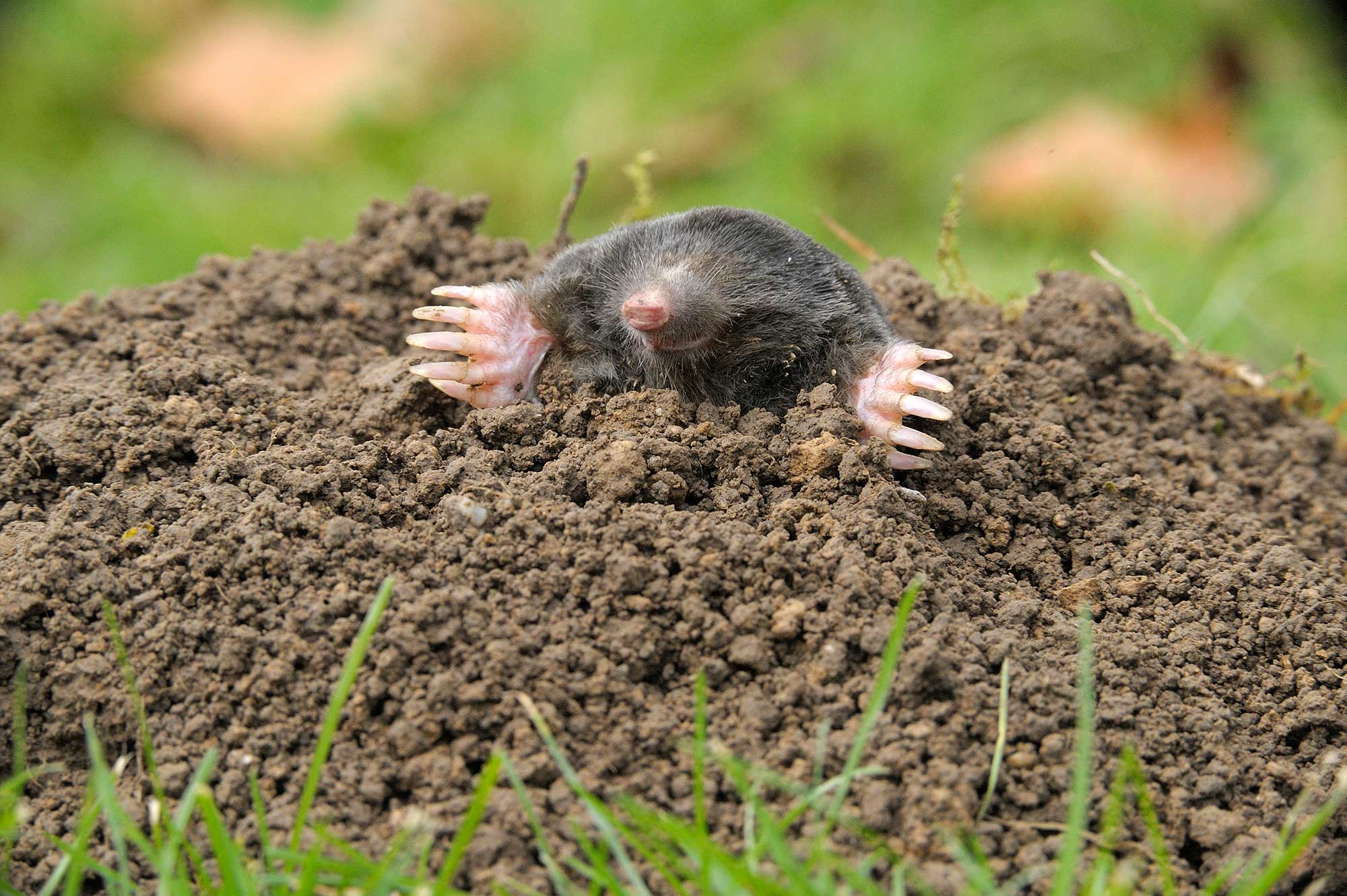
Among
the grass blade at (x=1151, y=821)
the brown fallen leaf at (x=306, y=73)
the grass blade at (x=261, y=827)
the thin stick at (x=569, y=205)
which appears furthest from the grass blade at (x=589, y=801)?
the brown fallen leaf at (x=306, y=73)

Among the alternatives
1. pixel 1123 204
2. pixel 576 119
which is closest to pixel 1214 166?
pixel 1123 204

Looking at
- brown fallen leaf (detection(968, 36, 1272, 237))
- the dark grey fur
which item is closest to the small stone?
the dark grey fur

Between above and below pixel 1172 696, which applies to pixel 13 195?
above

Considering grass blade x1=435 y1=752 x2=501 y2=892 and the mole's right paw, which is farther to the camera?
the mole's right paw

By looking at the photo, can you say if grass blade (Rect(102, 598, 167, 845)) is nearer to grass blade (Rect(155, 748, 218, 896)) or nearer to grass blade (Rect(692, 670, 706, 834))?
grass blade (Rect(155, 748, 218, 896))

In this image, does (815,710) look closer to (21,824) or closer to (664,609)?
(664,609)

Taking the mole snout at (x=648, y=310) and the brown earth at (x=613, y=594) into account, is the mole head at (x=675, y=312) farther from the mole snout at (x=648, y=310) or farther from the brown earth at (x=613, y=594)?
the brown earth at (x=613, y=594)
